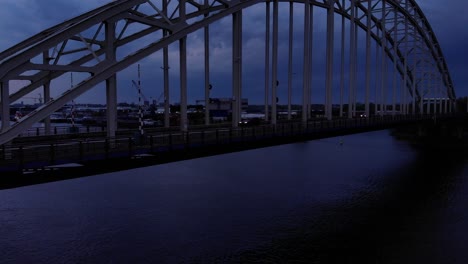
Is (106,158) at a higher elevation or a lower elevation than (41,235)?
higher

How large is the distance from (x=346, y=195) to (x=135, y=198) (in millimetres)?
18963

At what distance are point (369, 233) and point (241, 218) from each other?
8.78m

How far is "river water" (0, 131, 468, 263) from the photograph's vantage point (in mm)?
24062

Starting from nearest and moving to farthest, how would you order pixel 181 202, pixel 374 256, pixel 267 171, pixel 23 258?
1. pixel 23 258
2. pixel 374 256
3. pixel 181 202
4. pixel 267 171

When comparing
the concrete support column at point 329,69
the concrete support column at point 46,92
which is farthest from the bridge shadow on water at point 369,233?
the concrete support column at point 46,92

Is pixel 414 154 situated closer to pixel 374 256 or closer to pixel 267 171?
pixel 267 171

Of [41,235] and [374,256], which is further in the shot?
[41,235]

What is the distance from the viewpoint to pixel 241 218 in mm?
30188

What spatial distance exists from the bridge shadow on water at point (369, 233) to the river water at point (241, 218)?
0.07 metres

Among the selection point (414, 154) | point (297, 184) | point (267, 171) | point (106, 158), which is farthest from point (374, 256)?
point (414, 154)

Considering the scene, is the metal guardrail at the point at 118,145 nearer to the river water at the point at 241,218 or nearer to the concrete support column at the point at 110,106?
the concrete support column at the point at 110,106

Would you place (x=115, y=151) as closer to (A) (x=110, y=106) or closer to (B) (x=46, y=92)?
(A) (x=110, y=106)

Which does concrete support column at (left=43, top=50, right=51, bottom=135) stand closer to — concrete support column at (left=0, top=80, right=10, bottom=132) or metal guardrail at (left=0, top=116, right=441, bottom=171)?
metal guardrail at (left=0, top=116, right=441, bottom=171)

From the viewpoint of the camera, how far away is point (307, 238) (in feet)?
86.5
